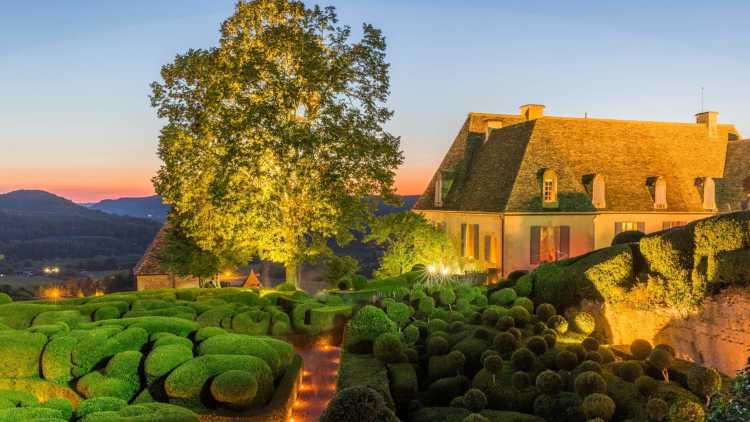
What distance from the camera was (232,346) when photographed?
14.0 meters

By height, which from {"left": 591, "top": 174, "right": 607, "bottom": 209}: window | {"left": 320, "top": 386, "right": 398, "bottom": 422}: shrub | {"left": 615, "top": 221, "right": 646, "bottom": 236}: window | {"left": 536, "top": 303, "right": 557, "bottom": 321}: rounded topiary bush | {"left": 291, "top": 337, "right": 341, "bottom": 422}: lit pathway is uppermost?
{"left": 591, "top": 174, "right": 607, "bottom": 209}: window

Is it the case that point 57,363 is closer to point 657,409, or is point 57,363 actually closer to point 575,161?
point 657,409

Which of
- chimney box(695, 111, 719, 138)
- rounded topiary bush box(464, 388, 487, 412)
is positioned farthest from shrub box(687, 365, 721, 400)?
chimney box(695, 111, 719, 138)

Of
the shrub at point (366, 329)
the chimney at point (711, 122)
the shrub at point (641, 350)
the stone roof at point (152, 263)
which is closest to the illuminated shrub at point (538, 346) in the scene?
the shrub at point (641, 350)

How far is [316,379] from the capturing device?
55.5 feet

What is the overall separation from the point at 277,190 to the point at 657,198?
2322 centimetres

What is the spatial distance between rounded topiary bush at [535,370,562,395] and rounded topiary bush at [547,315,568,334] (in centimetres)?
441

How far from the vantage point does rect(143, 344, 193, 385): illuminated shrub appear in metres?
12.6

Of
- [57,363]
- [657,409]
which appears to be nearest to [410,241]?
[57,363]

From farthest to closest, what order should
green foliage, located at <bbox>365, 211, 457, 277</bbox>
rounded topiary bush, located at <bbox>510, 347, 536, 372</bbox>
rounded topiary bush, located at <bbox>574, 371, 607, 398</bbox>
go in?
green foliage, located at <bbox>365, 211, 457, 277</bbox> → rounded topiary bush, located at <bbox>510, 347, 536, 372</bbox> → rounded topiary bush, located at <bbox>574, 371, 607, 398</bbox>

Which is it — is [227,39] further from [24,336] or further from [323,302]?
[24,336]

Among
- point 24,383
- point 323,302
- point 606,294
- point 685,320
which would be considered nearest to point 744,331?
point 685,320

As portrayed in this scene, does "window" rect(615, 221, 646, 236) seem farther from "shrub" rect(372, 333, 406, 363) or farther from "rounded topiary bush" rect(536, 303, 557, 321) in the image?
"shrub" rect(372, 333, 406, 363)

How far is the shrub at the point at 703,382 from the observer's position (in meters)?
10.8
